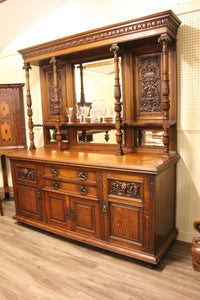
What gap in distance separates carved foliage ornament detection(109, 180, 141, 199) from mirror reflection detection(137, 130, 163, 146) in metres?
0.66

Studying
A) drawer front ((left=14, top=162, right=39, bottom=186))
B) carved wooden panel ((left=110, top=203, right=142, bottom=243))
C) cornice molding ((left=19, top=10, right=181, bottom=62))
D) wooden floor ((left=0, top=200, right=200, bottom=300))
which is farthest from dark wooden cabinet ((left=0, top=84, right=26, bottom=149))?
carved wooden panel ((left=110, top=203, right=142, bottom=243))

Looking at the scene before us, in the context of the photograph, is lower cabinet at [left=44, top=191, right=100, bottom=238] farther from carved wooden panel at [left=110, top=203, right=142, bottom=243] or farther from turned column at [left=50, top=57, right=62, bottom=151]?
turned column at [left=50, top=57, right=62, bottom=151]

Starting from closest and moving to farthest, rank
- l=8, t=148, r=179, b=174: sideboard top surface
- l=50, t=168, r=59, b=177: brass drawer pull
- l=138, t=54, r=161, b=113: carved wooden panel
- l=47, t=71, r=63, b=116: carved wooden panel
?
l=8, t=148, r=179, b=174: sideboard top surface < l=138, t=54, r=161, b=113: carved wooden panel < l=50, t=168, r=59, b=177: brass drawer pull < l=47, t=71, r=63, b=116: carved wooden panel

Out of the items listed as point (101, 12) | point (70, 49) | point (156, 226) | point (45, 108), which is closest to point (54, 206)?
point (156, 226)

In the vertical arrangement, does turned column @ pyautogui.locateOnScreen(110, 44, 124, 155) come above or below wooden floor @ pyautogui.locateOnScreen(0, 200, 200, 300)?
above

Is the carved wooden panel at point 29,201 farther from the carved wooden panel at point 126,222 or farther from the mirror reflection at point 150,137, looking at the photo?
the mirror reflection at point 150,137

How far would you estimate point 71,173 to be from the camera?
103 inches

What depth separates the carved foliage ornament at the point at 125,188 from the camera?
2.22 m

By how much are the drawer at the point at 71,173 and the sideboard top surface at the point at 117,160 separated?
3.0 inches

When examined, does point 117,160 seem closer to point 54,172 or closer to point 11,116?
point 54,172

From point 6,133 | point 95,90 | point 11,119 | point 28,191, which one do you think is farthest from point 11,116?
point 95,90

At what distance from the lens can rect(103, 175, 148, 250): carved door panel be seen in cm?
223

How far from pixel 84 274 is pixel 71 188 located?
829 millimetres

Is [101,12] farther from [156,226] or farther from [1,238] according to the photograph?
[1,238]
